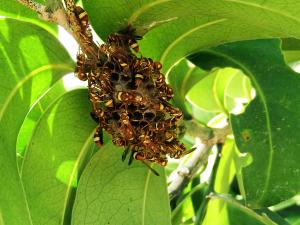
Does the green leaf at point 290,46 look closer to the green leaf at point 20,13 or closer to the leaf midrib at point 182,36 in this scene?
the leaf midrib at point 182,36

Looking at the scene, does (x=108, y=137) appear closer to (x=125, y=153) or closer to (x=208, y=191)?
(x=125, y=153)

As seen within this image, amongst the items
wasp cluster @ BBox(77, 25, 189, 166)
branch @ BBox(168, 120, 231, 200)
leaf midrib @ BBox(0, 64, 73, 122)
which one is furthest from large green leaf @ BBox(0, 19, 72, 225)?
branch @ BBox(168, 120, 231, 200)

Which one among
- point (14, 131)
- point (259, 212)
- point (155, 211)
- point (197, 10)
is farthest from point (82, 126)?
point (259, 212)

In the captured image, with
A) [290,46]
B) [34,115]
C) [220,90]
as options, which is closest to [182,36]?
[290,46]

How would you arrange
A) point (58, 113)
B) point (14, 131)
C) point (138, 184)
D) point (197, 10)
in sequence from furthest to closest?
point (138, 184) → point (58, 113) → point (14, 131) → point (197, 10)

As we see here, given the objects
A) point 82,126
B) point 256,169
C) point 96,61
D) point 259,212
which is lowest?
point 259,212

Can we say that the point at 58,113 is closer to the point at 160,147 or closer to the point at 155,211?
the point at 160,147

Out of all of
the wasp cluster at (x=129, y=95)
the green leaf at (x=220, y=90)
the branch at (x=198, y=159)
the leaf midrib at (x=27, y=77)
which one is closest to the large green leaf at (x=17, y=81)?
the leaf midrib at (x=27, y=77)
